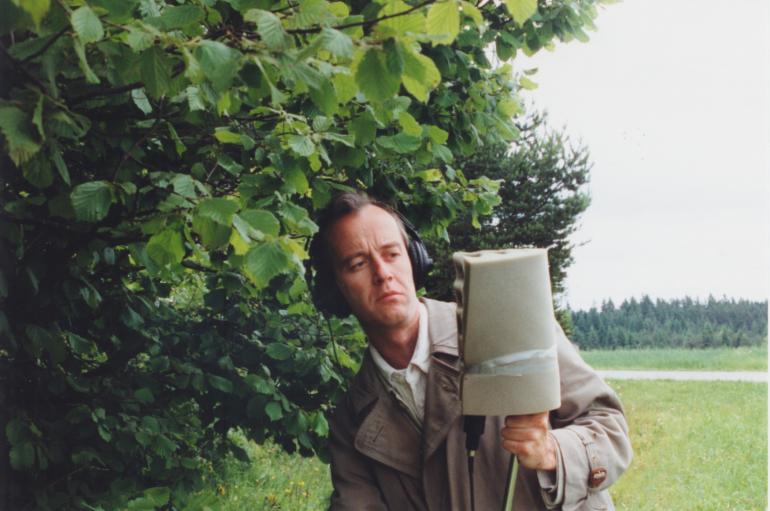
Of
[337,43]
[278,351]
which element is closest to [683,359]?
[278,351]

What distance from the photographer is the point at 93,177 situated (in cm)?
259

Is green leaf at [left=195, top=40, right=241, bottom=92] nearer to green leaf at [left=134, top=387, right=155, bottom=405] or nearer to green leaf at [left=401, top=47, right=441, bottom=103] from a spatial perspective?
green leaf at [left=401, top=47, right=441, bottom=103]

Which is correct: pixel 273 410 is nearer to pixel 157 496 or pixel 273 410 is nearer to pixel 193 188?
pixel 157 496

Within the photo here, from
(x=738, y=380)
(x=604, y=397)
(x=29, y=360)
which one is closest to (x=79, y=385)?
(x=29, y=360)

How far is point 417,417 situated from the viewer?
7.47ft

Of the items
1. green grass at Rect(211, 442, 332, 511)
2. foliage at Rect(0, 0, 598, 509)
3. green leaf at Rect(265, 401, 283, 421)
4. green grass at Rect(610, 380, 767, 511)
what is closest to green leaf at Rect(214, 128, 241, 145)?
foliage at Rect(0, 0, 598, 509)

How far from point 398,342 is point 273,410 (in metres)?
Result: 0.93

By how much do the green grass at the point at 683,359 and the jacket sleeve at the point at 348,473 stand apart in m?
12.3

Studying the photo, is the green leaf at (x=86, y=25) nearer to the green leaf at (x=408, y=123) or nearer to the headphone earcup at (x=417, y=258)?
the green leaf at (x=408, y=123)

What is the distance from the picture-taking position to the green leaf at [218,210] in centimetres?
159

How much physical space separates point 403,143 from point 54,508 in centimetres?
184

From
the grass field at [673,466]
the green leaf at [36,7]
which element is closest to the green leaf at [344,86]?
the green leaf at [36,7]

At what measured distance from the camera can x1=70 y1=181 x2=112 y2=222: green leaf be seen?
1773 mm

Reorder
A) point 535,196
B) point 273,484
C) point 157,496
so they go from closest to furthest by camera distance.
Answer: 1. point 157,496
2. point 273,484
3. point 535,196
